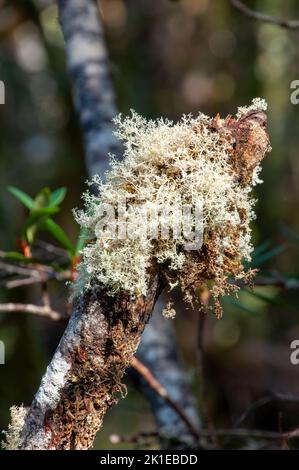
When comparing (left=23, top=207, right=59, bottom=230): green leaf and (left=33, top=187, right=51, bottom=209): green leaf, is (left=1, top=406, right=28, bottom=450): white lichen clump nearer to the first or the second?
(left=23, top=207, right=59, bottom=230): green leaf

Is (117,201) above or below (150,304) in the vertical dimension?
above

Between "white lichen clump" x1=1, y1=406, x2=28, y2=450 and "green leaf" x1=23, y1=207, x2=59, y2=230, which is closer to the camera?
"white lichen clump" x1=1, y1=406, x2=28, y2=450

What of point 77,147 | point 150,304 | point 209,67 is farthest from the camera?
point 209,67

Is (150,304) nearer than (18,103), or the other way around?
(150,304)

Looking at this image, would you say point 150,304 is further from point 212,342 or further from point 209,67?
point 209,67

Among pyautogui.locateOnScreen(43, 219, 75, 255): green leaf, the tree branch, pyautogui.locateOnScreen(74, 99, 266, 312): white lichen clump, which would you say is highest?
the tree branch

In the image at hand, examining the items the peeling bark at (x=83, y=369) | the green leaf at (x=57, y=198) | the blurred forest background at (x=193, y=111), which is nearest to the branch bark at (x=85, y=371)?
the peeling bark at (x=83, y=369)

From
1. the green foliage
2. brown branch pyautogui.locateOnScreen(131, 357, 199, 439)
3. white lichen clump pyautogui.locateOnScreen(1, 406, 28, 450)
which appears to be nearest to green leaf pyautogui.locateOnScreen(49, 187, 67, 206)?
the green foliage
